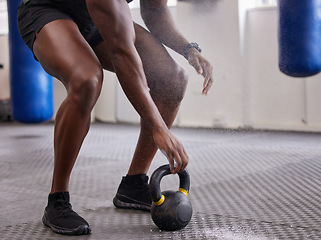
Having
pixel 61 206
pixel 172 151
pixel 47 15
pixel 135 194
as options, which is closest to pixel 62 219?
pixel 61 206

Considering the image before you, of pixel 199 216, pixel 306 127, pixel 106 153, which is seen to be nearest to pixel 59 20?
pixel 199 216

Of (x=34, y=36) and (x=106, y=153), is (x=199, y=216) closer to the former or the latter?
(x=34, y=36)

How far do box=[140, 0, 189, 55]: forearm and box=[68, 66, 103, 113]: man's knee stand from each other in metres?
0.29

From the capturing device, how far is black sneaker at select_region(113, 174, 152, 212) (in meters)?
1.27

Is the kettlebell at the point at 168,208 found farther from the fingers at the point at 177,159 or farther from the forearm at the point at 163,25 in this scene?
the forearm at the point at 163,25

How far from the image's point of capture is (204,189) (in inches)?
63.1

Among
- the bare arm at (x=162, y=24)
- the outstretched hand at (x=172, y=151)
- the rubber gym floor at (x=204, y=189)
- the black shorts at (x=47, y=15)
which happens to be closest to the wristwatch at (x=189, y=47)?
the bare arm at (x=162, y=24)

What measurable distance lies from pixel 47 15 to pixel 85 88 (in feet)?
0.81

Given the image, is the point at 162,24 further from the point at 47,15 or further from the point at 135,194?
the point at 135,194

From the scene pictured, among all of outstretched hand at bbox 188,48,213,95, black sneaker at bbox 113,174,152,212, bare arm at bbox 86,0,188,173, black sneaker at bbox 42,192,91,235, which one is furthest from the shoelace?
outstretched hand at bbox 188,48,213,95

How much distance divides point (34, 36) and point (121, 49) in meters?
0.31

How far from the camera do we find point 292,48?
141cm

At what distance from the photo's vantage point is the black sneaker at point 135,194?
1.27m

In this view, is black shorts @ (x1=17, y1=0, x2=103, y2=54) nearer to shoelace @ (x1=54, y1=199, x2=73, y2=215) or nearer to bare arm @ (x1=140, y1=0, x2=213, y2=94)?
bare arm @ (x1=140, y1=0, x2=213, y2=94)
